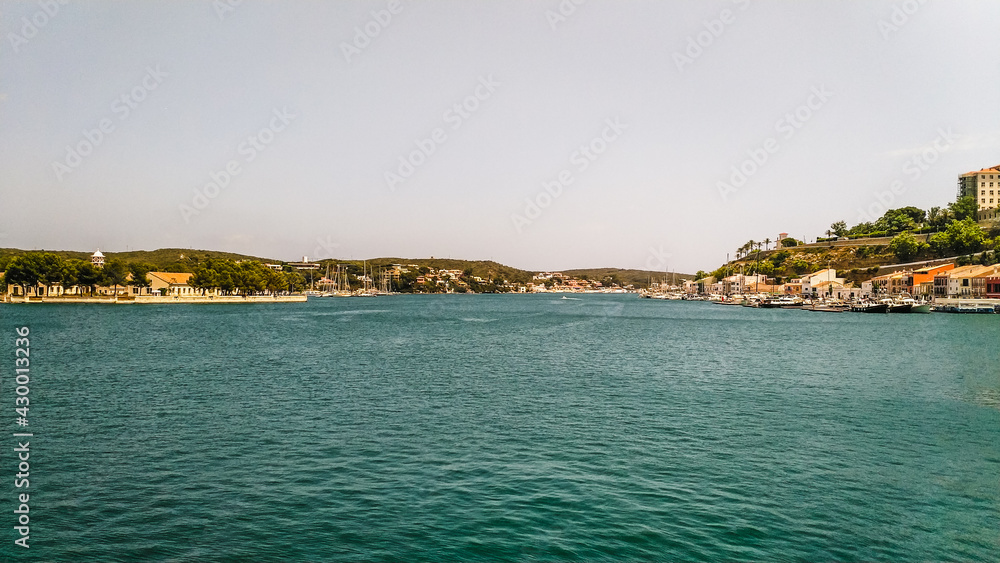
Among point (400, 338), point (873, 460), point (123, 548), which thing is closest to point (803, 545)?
point (873, 460)

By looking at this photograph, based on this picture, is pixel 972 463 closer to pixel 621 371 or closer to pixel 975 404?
pixel 975 404

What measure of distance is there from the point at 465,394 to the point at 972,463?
54.2ft

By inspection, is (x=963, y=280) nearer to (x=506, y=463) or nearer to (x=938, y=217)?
(x=938, y=217)

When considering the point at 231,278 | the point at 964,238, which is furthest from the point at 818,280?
the point at 231,278

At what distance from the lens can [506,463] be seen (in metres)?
15.5

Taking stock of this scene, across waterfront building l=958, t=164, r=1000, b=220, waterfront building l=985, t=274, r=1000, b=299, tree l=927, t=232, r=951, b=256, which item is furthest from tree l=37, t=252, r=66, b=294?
waterfront building l=958, t=164, r=1000, b=220

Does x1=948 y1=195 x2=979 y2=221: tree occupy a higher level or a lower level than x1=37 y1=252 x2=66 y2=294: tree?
higher

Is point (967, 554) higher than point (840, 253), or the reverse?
point (840, 253)

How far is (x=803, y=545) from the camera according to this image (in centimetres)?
1101

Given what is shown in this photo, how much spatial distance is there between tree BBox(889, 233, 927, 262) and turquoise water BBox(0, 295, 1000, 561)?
128749mm

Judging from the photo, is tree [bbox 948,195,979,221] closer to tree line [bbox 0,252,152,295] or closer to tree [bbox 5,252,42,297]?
tree line [bbox 0,252,152,295]

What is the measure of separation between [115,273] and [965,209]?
199 metres

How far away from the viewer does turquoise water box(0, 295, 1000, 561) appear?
1109cm

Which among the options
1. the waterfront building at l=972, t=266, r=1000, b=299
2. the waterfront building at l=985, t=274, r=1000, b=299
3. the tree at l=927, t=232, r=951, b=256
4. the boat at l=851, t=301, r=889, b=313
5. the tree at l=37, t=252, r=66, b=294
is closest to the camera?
the boat at l=851, t=301, r=889, b=313
